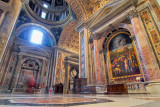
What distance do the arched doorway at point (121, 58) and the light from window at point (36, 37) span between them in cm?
1021

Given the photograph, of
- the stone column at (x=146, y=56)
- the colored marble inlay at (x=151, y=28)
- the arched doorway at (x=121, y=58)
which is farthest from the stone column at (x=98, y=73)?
the colored marble inlay at (x=151, y=28)

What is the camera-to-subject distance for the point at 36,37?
12.7 meters

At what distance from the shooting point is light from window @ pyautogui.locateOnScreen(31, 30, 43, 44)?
12303 millimetres

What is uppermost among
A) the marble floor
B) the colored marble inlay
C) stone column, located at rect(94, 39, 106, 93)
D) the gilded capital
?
the gilded capital

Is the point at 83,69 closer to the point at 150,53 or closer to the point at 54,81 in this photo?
the point at 150,53

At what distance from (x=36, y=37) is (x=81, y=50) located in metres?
8.53

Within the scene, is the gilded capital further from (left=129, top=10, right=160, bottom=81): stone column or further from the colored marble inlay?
the colored marble inlay

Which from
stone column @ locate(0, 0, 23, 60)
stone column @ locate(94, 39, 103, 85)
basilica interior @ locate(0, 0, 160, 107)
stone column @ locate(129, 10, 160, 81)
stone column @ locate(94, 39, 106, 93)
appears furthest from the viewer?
stone column @ locate(94, 39, 103, 85)

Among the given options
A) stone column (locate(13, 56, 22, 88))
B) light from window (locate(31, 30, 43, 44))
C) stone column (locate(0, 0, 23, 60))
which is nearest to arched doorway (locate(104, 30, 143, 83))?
stone column (locate(0, 0, 23, 60))

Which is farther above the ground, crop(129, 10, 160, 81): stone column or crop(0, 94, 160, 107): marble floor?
crop(129, 10, 160, 81): stone column

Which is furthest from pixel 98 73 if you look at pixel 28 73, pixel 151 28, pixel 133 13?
pixel 28 73

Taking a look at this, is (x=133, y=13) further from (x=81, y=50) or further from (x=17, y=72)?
(x=17, y=72)

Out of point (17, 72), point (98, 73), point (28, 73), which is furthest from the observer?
point (28, 73)

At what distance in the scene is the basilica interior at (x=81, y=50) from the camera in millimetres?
3635
